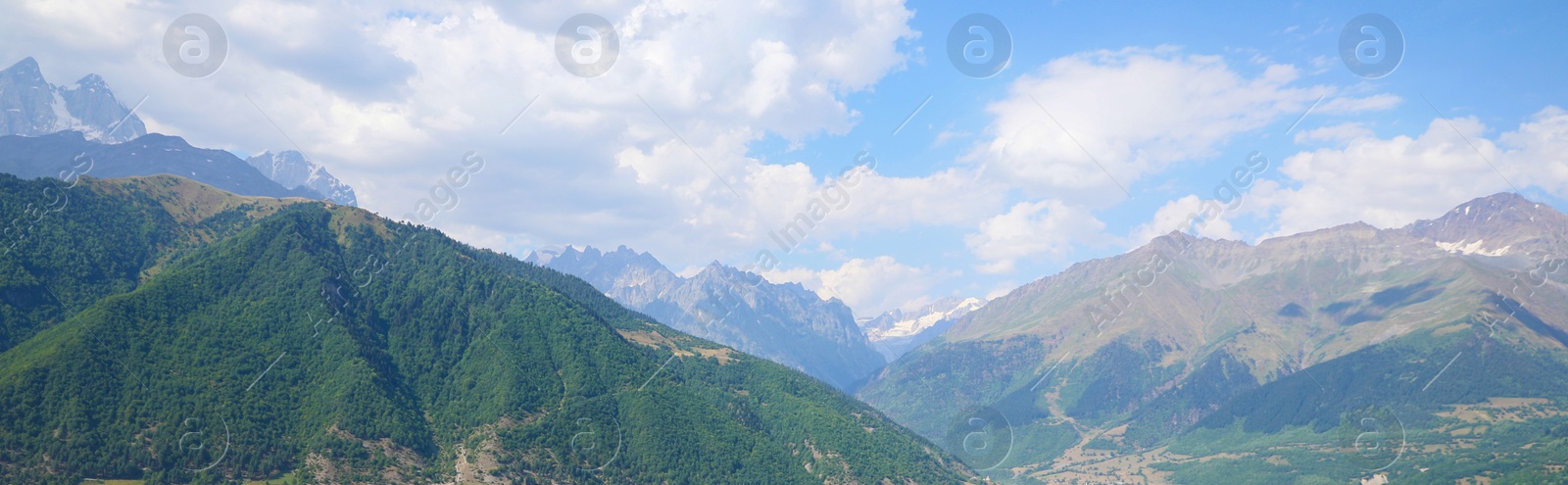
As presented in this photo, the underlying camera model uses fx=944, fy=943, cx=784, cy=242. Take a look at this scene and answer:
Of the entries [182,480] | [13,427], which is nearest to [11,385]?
[13,427]

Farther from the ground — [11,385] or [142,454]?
[11,385]

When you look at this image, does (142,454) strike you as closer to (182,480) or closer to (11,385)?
(182,480)

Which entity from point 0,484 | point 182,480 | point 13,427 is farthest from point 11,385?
point 182,480

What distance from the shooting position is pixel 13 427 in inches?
7569

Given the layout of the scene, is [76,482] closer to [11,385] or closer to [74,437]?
[74,437]

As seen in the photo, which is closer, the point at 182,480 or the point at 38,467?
the point at 38,467

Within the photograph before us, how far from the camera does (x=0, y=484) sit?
181 metres

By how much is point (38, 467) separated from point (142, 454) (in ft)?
56.5

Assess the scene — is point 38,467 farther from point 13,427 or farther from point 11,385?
point 11,385

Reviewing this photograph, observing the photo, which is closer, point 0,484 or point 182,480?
point 0,484

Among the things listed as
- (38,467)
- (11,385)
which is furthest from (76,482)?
(11,385)

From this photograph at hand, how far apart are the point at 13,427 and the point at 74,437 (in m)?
11.1

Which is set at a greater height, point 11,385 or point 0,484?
point 11,385

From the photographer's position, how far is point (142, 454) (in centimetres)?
19912
